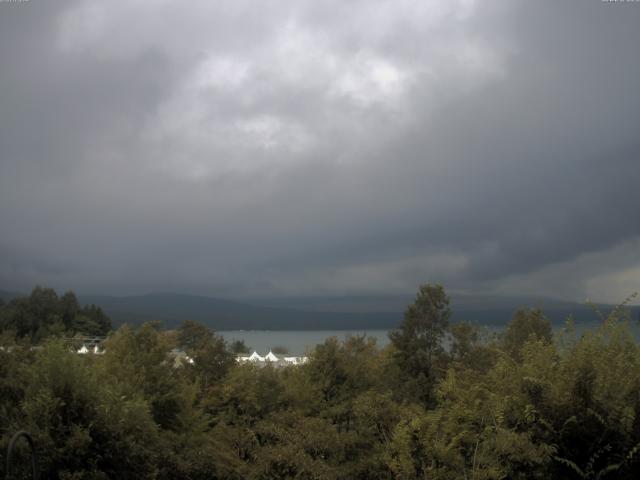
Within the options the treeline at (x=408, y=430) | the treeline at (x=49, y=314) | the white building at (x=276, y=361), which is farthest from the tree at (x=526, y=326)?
→ the treeline at (x=49, y=314)

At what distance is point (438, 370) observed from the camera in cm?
2898

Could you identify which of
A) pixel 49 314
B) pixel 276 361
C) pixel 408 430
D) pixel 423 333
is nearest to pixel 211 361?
pixel 423 333

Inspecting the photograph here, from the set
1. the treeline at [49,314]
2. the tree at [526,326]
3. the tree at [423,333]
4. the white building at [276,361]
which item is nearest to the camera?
the tree at [423,333]

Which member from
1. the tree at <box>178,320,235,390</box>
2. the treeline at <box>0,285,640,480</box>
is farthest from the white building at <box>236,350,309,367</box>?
the treeline at <box>0,285,640,480</box>

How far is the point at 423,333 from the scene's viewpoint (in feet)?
99.1

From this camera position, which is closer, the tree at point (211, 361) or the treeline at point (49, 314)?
the tree at point (211, 361)

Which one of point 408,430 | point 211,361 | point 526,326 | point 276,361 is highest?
point 526,326

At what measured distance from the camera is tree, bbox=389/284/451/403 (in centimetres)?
2964

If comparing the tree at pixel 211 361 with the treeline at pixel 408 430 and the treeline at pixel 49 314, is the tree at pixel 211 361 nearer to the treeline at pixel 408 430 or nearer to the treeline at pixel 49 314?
the treeline at pixel 408 430

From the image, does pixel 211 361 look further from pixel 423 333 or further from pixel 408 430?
pixel 408 430

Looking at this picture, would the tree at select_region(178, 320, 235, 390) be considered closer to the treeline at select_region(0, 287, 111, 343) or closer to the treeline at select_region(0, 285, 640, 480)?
the treeline at select_region(0, 285, 640, 480)

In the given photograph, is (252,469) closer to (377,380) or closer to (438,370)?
(377,380)

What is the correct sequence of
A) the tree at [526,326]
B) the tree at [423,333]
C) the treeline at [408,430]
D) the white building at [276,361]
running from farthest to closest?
the tree at [526,326] → the white building at [276,361] → the tree at [423,333] → the treeline at [408,430]

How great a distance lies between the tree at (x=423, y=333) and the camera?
1167 inches
